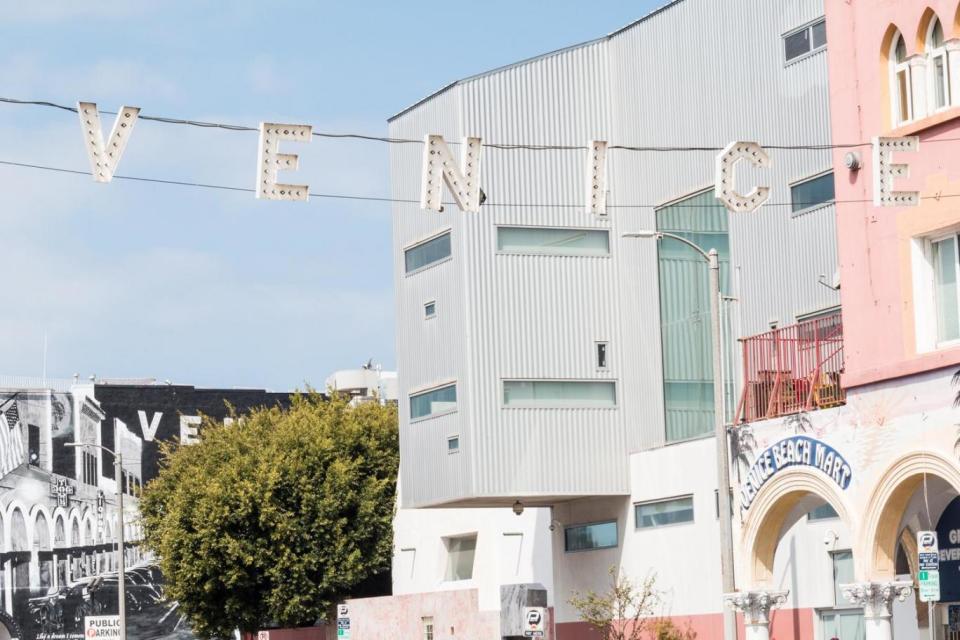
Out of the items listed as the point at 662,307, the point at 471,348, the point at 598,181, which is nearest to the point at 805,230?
the point at 662,307

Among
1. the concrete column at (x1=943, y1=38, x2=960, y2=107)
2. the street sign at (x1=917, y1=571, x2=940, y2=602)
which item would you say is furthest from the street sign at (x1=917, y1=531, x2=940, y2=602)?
the concrete column at (x1=943, y1=38, x2=960, y2=107)

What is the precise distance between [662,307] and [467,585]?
12135 mm

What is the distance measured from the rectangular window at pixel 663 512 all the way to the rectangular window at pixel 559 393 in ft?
8.85

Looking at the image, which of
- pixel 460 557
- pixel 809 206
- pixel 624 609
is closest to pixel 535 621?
pixel 624 609

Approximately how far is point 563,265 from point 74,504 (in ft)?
146

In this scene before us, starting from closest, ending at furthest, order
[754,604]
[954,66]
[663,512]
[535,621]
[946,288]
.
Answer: [954,66]
[946,288]
[754,604]
[535,621]
[663,512]

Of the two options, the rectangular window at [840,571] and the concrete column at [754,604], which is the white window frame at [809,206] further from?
the concrete column at [754,604]

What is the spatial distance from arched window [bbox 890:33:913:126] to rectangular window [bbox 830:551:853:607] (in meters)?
11.2

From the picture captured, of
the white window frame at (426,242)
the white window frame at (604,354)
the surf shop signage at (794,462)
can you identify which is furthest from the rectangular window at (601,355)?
the surf shop signage at (794,462)

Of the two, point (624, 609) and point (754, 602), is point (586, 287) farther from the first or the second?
point (754, 602)

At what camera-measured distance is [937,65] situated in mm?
24406

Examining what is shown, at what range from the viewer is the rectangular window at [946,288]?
2406 cm

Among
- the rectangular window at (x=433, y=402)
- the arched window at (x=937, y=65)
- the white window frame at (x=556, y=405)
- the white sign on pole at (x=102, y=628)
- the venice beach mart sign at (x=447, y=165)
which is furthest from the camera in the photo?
the white sign on pole at (x=102, y=628)

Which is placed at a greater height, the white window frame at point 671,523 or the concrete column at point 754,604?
the white window frame at point 671,523
